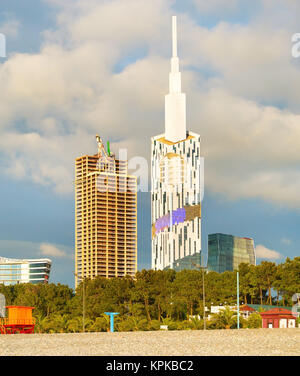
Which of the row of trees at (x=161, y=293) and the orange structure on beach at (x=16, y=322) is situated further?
the row of trees at (x=161, y=293)

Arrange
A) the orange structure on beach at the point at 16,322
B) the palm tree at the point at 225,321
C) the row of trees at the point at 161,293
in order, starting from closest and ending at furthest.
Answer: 1. the orange structure on beach at the point at 16,322
2. the palm tree at the point at 225,321
3. the row of trees at the point at 161,293

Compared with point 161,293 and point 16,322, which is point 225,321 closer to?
point 16,322

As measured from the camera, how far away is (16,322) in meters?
51.7

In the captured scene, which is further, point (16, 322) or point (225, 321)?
point (225, 321)

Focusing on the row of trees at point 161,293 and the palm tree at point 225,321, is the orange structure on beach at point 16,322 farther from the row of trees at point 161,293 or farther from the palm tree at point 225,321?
the row of trees at point 161,293

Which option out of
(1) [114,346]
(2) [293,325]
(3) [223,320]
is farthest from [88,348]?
(2) [293,325]

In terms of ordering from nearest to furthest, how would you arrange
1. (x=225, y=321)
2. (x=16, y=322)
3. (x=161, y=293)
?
1. (x=16, y=322)
2. (x=225, y=321)
3. (x=161, y=293)

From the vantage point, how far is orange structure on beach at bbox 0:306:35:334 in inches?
2034

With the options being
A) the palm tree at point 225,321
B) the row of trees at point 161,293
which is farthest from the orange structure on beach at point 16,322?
the row of trees at point 161,293

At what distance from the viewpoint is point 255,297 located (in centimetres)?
8956

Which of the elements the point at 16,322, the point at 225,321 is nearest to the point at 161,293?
the point at 225,321

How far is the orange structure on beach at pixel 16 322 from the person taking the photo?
5166cm

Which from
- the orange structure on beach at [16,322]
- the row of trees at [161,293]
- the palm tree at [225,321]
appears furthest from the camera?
the row of trees at [161,293]

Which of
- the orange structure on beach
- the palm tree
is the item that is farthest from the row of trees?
the orange structure on beach
